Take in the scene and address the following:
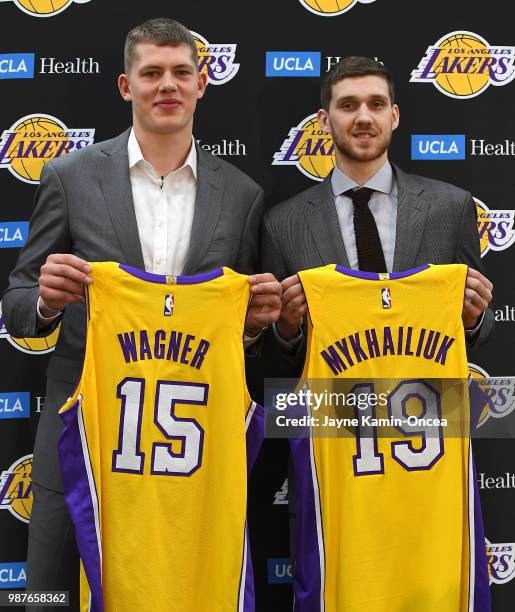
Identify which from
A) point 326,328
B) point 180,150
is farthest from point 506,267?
point 180,150

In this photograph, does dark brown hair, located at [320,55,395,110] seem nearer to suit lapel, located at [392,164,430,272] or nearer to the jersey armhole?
suit lapel, located at [392,164,430,272]

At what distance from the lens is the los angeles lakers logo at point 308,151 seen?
2822mm

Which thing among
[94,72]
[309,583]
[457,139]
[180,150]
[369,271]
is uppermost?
[94,72]

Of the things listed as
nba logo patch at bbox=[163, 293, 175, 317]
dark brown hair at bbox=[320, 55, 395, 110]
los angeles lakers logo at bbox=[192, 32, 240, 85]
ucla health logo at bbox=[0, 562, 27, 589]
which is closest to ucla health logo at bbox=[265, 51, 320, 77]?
los angeles lakers logo at bbox=[192, 32, 240, 85]

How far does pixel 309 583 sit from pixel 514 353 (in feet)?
4.13

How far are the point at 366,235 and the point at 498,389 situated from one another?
0.90 metres

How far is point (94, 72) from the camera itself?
9.16 ft

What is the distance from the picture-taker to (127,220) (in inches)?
88.0

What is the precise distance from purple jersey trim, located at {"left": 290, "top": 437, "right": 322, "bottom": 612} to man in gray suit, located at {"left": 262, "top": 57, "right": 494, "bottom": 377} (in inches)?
13.1

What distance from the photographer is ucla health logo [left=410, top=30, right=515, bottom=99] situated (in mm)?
2848

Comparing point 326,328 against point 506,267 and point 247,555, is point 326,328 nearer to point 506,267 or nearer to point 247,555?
point 247,555

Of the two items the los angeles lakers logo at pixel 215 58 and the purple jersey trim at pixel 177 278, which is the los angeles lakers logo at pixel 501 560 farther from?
Answer: the los angeles lakers logo at pixel 215 58

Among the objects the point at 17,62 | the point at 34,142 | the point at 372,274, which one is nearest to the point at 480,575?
the point at 372,274

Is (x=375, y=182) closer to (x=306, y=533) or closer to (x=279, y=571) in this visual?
(x=306, y=533)
